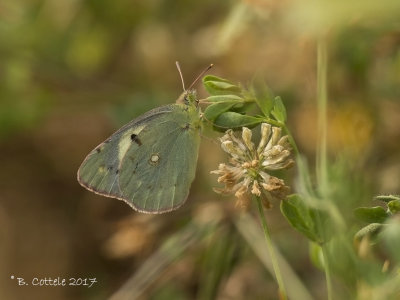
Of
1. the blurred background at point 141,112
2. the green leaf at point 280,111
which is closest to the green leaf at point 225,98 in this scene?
the green leaf at point 280,111

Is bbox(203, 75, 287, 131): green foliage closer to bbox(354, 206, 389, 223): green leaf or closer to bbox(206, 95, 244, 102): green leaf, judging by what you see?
bbox(206, 95, 244, 102): green leaf

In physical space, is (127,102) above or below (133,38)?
below

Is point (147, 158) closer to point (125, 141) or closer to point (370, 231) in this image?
point (125, 141)

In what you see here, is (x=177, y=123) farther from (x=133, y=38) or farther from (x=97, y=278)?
(x=133, y=38)

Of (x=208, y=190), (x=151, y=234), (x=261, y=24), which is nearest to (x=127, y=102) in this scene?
(x=208, y=190)

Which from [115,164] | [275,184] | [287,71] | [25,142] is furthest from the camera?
[25,142]

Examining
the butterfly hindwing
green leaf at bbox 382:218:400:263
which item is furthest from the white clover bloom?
the butterfly hindwing

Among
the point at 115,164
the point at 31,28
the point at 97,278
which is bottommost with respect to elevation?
the point at 115,164
